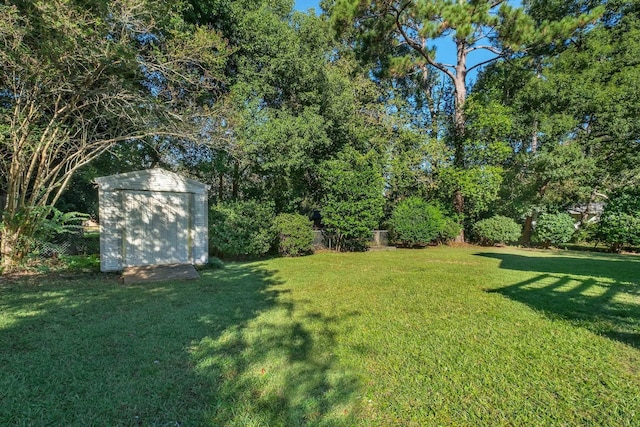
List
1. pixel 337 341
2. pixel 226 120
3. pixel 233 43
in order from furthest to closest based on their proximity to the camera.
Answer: pixel 233 43 → pixel 226 120 → pixel 337 341

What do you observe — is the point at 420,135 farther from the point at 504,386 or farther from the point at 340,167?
the point at 504,386

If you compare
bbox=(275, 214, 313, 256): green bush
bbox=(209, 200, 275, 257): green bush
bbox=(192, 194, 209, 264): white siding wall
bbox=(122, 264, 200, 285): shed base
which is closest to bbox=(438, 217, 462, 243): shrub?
bbox=(275, 214, 313, 256): green bush

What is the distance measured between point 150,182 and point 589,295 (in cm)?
882

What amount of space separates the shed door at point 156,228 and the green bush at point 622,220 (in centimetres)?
1546

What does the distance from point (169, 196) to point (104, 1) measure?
12.8 ft

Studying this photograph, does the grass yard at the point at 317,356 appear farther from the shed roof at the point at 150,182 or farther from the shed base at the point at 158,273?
the shed roof at the point at 150,182

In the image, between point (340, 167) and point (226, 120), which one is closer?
point (226, 120)

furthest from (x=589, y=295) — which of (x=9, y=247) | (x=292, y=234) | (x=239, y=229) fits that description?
(x=9, y=247)

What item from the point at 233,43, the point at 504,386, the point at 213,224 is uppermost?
the point at 233,43

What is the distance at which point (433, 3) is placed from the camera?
11.5 m

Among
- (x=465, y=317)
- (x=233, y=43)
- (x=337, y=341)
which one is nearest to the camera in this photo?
(x=337, y=341)

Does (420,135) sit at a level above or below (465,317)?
above

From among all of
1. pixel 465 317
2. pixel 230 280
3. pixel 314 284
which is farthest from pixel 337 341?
pixel 230 280

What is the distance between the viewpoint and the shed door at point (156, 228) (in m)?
7.22
